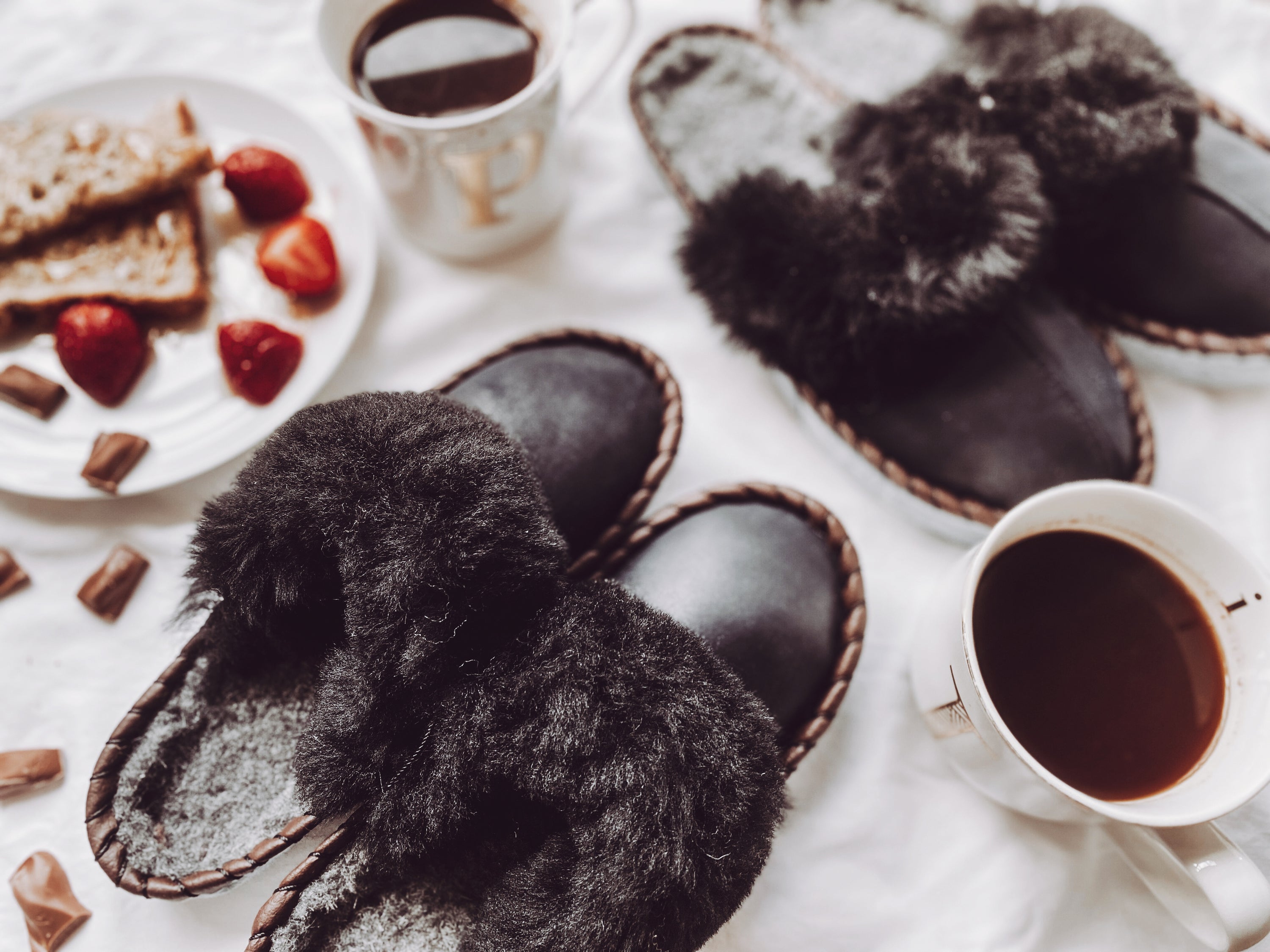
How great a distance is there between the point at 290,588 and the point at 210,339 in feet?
0.85

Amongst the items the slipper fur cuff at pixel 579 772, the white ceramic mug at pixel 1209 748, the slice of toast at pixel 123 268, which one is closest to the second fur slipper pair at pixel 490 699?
the slipper fur cuff at pixel 579 772

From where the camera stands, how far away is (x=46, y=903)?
47 centimetres

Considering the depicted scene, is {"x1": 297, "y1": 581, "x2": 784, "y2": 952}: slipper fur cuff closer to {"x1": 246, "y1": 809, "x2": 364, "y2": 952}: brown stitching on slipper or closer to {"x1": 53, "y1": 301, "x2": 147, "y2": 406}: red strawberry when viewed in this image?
{"x1": 246, "y1": 809, "x2": 364, "y2": 952}: brown stitching on slipper

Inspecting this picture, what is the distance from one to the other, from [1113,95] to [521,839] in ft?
1.98

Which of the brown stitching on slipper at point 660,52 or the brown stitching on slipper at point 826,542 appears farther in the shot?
the brown stitching on slipper at point 660,52

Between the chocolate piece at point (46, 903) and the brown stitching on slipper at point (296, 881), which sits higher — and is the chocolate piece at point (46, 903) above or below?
below

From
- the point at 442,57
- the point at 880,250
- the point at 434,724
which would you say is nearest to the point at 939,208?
the point at 880,250

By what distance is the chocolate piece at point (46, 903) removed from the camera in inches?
18.6

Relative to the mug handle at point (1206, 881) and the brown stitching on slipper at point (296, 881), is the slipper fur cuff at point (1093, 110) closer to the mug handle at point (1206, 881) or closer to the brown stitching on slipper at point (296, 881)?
the mug handle at point (1206, 881)

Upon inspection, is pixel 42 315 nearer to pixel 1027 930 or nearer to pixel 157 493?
pixel 157 493

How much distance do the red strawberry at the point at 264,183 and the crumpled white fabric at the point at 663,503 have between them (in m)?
0.07

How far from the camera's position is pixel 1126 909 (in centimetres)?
51

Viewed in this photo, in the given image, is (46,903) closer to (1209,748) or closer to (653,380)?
(653,380)

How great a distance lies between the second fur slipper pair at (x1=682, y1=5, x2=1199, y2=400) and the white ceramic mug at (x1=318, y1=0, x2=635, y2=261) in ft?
0.41
